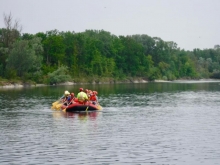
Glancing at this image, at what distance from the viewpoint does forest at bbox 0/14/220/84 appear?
103 meters

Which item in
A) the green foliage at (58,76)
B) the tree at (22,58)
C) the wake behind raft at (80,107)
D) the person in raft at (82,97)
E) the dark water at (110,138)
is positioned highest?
the tree at (22,58)

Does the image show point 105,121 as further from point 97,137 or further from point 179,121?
point 97,137

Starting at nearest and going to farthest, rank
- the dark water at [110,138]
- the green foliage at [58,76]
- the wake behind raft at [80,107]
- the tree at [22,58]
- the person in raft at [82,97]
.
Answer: the dark water at [110,138] < the person in raft at [82,97] < the wake behind raft at [80,107] < the tree at [22,58] < the green foliage at [58,76]

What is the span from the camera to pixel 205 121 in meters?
35.6

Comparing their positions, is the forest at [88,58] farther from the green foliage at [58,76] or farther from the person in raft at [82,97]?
the person in raft at [82,97]

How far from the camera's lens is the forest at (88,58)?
103062mm

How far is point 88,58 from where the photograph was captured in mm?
136125

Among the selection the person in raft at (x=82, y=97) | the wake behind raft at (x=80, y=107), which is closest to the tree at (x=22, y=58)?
the wake behind raft at (x=80, y=107)

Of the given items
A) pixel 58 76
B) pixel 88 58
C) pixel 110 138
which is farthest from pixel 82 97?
pixel 88 58

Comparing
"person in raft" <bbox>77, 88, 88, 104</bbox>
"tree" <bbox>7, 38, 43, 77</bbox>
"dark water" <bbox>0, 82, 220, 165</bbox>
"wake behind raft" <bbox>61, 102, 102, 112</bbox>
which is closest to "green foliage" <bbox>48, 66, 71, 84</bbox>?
"tree" <bbox>7, 38, 43, 77</bbox>

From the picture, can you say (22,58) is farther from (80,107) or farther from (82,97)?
(82,97)

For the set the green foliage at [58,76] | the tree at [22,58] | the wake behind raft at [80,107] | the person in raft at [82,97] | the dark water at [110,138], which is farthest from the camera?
the green foliage at [58,76]

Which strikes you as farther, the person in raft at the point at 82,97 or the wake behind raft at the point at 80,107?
the wake behind raft at the point at 80,107

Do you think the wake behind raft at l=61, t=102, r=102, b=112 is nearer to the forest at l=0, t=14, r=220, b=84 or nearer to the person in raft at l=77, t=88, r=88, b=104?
the person in raft at l=77, t=88, r=88, b=104
